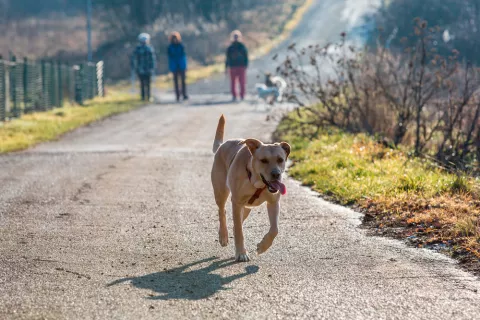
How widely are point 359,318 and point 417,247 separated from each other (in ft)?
7.32

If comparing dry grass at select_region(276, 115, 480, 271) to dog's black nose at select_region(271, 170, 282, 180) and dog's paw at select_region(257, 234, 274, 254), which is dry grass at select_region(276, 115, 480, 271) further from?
dog's black nose at select_region(271, 170, 282, 180)

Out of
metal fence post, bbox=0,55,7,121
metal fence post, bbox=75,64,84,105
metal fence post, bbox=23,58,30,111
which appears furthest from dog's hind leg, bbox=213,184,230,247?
metal fence post, bbox=75,64,84,105

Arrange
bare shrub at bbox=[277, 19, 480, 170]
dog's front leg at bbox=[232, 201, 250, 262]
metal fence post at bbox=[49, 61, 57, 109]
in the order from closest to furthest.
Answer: dog's front leg at bbox=[232, 201, 250, 262], bare shrub at bbox=[277, 19, 480, 170], metal fence post at bbox=[49, 61, 57, 109]

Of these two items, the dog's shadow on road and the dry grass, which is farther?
the dry grass

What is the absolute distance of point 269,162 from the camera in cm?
620

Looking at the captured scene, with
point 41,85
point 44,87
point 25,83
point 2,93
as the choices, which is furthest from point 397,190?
point 44,87

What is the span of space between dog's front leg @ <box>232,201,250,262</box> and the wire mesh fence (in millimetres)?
13911

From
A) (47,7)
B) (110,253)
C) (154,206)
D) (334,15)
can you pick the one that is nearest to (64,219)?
(154,206)

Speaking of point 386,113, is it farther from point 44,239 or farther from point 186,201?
point 44,239

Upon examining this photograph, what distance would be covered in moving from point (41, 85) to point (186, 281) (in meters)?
18.3

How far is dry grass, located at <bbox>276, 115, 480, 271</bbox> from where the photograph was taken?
292 inches

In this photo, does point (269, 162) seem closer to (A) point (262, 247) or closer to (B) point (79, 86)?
(A) point (262, 247)

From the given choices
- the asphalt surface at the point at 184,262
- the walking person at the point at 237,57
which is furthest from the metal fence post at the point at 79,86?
the asphalt surface at the point at 184,262

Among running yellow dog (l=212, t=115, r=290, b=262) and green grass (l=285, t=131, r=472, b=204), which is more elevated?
running yellow dog (l=212, t=115, r=290, b=262)
